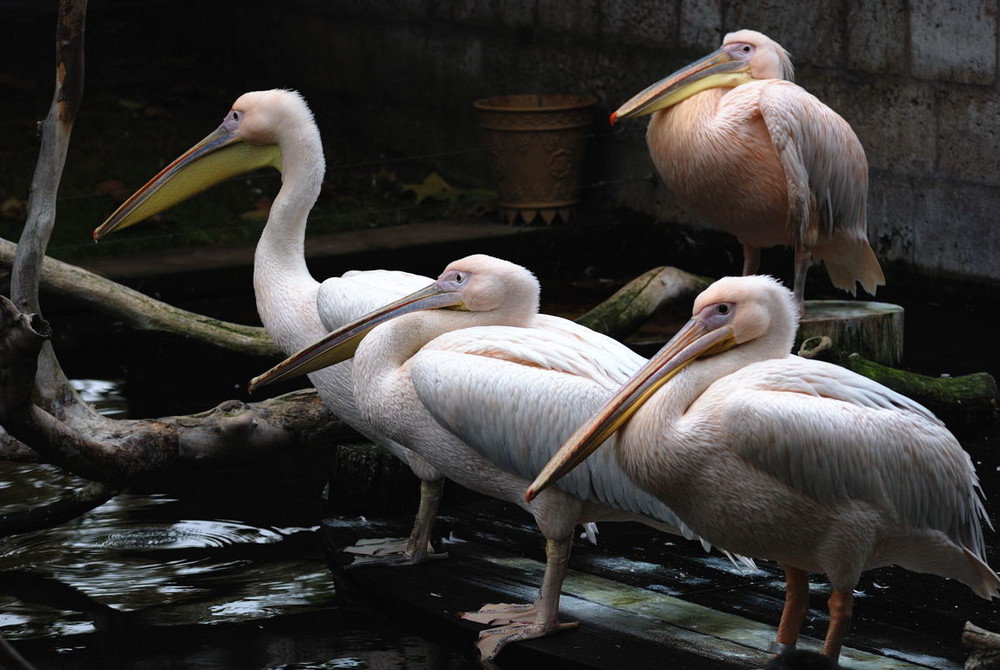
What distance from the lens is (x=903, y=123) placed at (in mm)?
6871

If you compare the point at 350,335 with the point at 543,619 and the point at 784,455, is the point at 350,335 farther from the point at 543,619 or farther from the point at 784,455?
the point at 784,455

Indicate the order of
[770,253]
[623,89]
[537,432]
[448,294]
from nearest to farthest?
[537,432]
[448,294]
[770,253]
[623,89]

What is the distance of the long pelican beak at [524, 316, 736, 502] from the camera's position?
2926 mm

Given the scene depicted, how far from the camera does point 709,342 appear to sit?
9.80ft

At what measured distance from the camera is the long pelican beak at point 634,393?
293 centimetres

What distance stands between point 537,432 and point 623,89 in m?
5.20

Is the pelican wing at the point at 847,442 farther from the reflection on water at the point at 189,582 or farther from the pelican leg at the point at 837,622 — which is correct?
the reflection on water at the point at 189,582

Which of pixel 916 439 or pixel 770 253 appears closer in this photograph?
pixel 916 439

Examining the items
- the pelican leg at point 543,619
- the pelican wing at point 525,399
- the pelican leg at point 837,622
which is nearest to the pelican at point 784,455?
the pelican leg at point 837,622

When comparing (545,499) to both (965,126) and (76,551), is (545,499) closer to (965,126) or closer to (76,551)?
(76,551)

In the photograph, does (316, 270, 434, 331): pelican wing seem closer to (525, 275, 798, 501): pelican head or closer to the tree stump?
(525, 275, 798, 501): pelican head

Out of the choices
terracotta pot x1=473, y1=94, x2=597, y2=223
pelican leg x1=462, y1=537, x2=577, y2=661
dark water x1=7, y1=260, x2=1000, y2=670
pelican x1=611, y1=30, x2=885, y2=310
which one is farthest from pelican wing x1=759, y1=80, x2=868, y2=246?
terracotta pot x1=473, y1=94, x2=597, y2=223

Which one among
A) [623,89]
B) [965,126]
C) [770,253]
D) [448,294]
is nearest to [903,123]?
[965,126]

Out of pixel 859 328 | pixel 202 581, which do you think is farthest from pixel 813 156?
pixel 202 581
